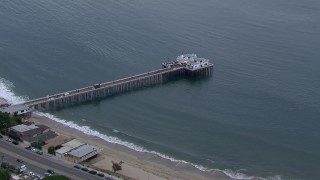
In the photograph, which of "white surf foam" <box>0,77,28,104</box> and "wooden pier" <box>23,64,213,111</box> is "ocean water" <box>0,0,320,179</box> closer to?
"white surf foam" <box>0,77,28,104</box>

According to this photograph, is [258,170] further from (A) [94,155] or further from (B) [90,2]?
A: (B) [90,2]

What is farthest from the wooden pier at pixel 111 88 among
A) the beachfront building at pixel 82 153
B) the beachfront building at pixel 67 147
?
the beachfront building at pixel 82 153

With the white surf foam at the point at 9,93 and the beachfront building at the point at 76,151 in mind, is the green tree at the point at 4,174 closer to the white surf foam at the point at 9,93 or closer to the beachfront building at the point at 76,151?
the beachfront building at the point at 76,151

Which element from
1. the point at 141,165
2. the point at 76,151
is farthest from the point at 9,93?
the point at 141,165

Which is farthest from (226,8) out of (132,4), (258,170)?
(258,170)

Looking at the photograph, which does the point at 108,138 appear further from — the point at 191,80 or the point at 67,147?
the point at 191,80

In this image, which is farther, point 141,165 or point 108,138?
point 108,138

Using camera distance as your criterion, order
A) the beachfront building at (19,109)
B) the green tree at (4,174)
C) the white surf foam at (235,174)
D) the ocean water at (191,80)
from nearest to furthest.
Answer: the green tree at (4,174)
the white surf foam at (235,174)
the ocean water at (191,80)
the beachfront building at (19,109)
